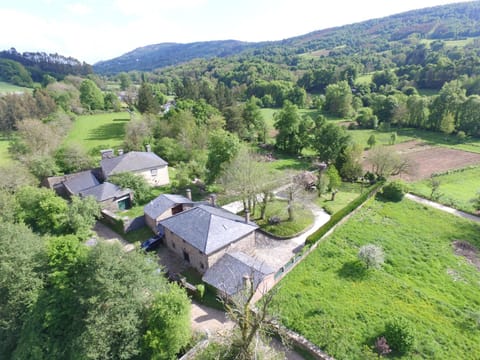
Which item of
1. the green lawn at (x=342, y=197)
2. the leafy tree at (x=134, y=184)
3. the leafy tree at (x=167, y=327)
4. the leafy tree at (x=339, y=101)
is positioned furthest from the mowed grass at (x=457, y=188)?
the leafy tree at (x=339, y=101)

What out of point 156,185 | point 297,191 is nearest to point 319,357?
point 297,191

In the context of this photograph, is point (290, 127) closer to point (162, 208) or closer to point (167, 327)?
point (162, 208)

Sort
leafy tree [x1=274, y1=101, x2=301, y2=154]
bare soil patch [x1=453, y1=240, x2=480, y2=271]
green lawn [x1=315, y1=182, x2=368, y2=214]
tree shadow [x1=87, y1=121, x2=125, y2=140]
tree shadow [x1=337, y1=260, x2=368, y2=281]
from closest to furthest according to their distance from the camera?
tree shadow [x1=337, y1=260, x2=368, y2=281] < bare soil patch [x1=453, y1=240, x2=480, y2=271] < green lawn [x1=315, y1=182, x2=368, y2=214] < leafy tree [x1=274, y1=101, x2=301, y2=154] < tree shadow [x1=87, y1=121, x2=125, y2=140]

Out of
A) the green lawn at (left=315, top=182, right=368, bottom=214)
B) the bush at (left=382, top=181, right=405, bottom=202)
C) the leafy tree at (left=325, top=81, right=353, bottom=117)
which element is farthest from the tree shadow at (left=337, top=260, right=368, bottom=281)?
the leafy tree at (left=325, top=81, right=353, bottom=117)

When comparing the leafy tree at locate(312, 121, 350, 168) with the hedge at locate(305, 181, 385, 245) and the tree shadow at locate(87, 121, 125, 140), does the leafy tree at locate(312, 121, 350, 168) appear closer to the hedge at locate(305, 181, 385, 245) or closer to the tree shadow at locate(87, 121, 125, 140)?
the hedge at locate(305, 181, 385, 245)

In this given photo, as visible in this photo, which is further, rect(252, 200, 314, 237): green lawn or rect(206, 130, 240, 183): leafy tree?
rect(206, 130, 240, 183): leafy tree

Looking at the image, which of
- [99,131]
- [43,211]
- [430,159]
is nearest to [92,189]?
[43,211]
